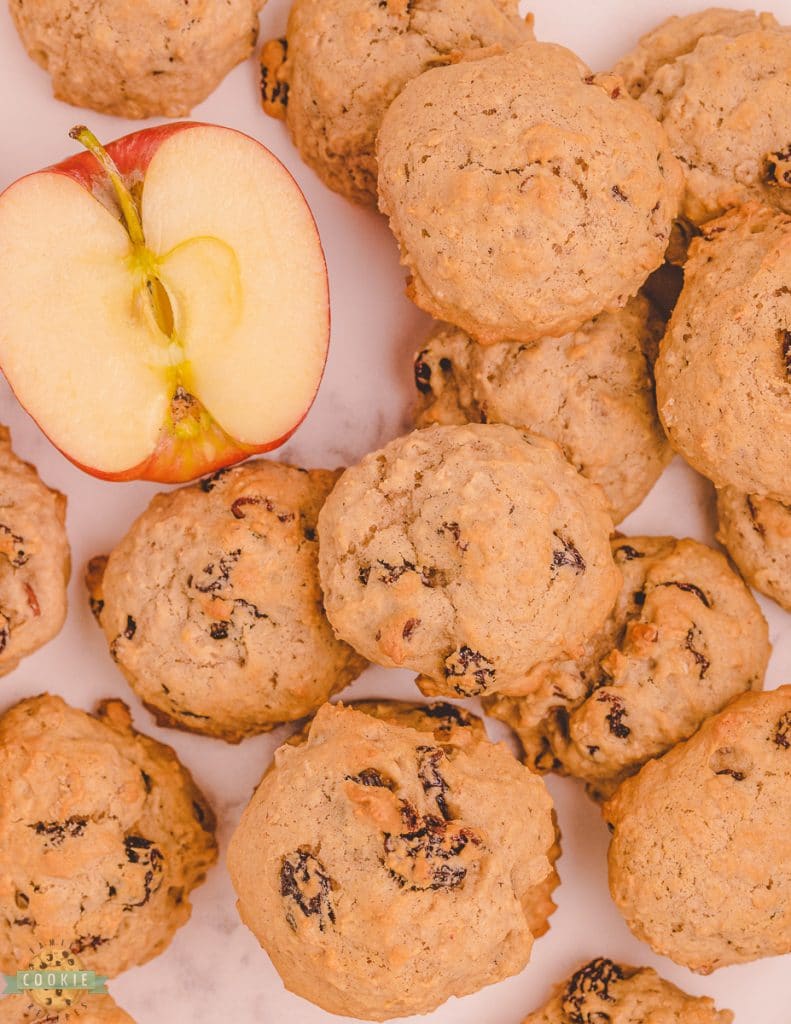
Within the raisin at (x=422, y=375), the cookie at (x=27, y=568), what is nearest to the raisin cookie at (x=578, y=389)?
the raisin at (x=422, y=375)

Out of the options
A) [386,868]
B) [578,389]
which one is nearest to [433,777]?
[386,868]

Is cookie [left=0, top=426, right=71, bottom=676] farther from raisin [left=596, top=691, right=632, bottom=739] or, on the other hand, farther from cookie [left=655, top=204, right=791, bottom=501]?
cookie [left=655, top=204, right=791, bottom=501]

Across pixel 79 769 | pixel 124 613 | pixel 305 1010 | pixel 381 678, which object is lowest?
pixel 305 1010

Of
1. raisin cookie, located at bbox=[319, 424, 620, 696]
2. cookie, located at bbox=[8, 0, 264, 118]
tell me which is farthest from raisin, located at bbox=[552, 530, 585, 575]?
cookie, located at bbox=[8, 0, 264, 118]

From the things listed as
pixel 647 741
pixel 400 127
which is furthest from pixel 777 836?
pixel 400 127

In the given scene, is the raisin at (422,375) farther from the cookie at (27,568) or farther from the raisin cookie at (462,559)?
the cookie at (27,568)

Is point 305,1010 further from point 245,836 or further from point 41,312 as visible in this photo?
point 41,312

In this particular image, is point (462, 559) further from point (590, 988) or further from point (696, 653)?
point (590, 988)
